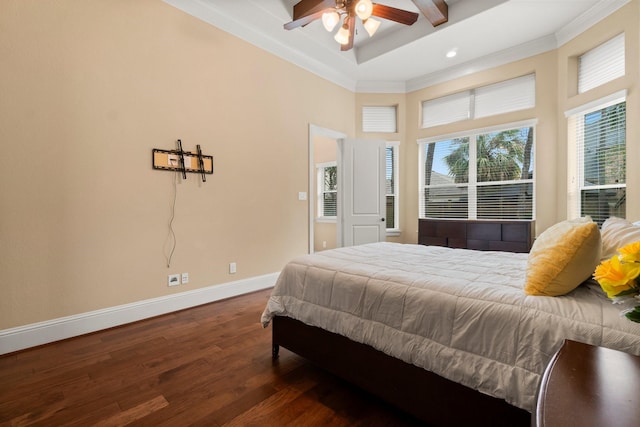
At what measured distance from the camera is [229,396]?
1.62 meters

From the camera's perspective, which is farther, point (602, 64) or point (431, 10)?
point (602, 64)

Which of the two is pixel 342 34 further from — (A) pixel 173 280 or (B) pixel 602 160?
(B) pixel 602 160

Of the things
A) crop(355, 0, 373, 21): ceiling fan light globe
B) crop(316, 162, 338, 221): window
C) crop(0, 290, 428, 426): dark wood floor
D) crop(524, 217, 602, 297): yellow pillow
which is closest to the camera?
crop(524, 217, 602, 297): yellow pillow

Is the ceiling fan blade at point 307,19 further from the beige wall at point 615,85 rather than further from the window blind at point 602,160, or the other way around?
the window blind at point 602,160

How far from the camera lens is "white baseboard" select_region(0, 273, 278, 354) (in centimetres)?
214

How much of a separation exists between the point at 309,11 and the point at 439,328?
9.31 ft

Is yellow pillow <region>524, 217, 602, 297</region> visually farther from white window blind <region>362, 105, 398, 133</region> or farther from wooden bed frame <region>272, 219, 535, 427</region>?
white window blind <region>362, 105, 398, 133</region>

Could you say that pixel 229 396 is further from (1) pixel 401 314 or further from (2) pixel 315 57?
(2) pixel 315 57

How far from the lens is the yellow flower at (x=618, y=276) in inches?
26.7

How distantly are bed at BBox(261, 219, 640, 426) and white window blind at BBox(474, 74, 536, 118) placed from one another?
330 centimetres

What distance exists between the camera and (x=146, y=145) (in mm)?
2760

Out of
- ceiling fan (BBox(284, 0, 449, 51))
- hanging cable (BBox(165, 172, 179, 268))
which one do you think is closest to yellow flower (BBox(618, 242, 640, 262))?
ceiling fan (BBox(284, 0, 449, 51))

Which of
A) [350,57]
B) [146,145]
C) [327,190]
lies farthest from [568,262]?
[327,190]

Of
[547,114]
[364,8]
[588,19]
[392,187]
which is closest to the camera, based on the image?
[364,8]
